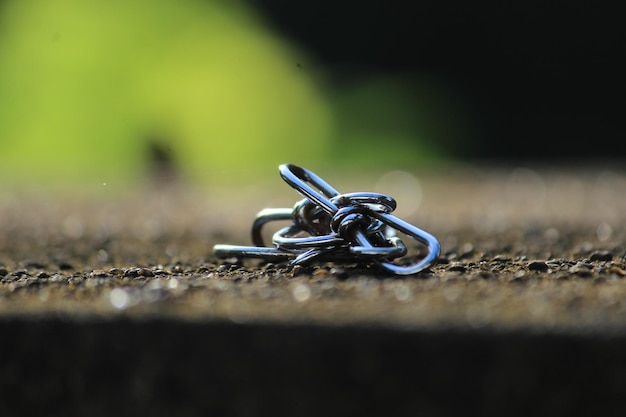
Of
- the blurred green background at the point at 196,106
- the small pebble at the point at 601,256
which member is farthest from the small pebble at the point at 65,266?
the blurred green background at the point at 196,106

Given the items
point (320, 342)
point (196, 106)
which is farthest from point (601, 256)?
point (196, 106)

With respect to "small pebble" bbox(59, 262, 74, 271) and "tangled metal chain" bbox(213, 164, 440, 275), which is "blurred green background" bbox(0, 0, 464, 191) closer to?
"small pebble" bbox(59, 262, 74, 271)

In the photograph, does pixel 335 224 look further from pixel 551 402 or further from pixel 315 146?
pixel 315 146

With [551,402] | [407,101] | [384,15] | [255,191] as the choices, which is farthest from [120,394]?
[384,15]

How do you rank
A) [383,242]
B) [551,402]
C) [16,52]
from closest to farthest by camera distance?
[551,402]
[383,242]
[16,52]

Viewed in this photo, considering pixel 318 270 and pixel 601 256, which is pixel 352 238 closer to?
pixel 318 270

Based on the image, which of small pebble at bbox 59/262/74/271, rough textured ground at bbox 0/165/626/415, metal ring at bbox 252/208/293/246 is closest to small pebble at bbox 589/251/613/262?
rough textured ground at bbox 0/165/626/415
